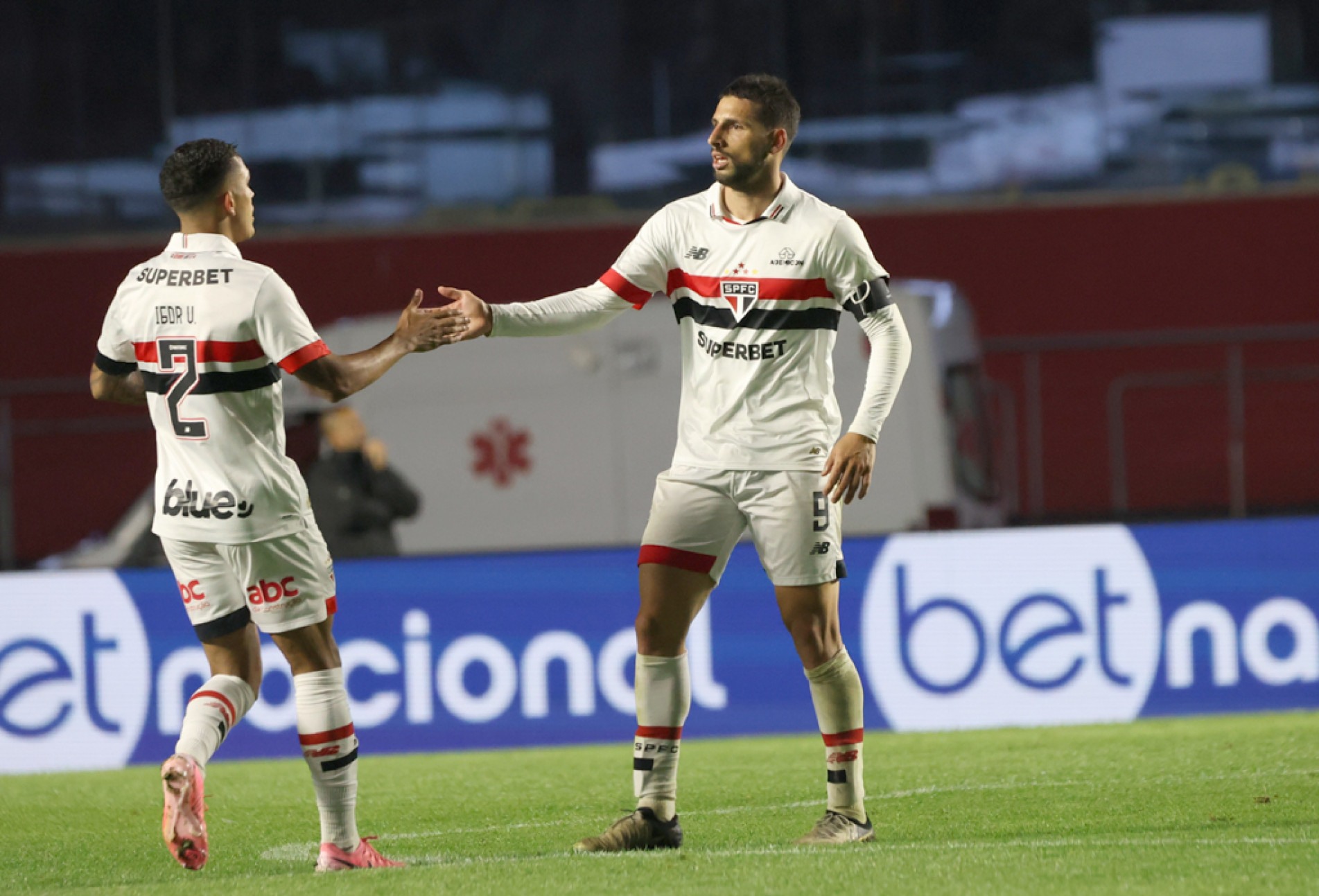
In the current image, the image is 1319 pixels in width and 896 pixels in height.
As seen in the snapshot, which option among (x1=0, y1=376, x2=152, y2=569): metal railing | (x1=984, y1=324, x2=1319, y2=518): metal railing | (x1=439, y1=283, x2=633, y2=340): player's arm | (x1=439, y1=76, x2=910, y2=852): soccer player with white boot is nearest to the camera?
(x1=439, y1=76, x2=910, y2=852): soccer player with white boot

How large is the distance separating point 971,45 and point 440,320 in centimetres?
1226

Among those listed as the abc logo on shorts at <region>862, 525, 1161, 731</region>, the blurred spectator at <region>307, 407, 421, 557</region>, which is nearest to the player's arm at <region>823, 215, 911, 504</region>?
the abc logo on shorts at <region>862, 525, 1161, 731</region>

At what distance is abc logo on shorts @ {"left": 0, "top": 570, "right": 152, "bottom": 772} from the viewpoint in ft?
27.6

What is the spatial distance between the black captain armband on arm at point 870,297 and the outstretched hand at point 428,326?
3.52 ft

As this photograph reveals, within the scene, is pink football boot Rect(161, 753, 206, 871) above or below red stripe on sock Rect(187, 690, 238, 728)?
below

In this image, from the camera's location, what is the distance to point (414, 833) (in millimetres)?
5852

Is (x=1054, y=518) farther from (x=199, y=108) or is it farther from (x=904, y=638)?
(x=199, y=108)

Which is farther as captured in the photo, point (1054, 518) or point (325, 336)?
point (325, 336)

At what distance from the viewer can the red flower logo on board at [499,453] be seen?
471 inches

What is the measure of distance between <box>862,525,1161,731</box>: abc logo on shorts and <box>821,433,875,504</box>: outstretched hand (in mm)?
3611

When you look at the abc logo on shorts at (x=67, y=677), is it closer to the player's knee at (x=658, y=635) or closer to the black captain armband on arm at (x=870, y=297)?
the player's knee at (x=658, y=635)

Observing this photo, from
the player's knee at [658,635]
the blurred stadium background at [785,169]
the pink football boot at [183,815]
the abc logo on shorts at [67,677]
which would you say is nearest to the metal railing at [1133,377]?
the blurred stadium background at [785,169]

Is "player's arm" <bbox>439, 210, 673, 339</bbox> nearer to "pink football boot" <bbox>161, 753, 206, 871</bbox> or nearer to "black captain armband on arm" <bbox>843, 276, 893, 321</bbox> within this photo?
"black captain armband on arm" <bbox>843, 276, 893, 321</bbox>

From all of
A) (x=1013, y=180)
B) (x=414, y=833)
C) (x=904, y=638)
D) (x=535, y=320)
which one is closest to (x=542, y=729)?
(x=904, y=638)
